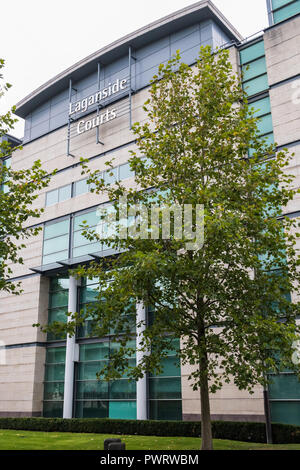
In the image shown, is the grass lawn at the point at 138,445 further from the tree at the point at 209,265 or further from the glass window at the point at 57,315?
the glass window at the point at 57,315

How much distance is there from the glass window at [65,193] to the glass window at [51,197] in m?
0.46

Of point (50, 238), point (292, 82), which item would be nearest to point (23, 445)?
point (50, 238)

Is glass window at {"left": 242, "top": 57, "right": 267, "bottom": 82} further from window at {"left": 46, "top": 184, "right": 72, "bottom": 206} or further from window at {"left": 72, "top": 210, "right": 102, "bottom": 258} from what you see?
window at {"left": 46, "top": 184, "right": 72, "bottom": 206}

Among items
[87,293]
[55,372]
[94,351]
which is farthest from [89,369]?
[87,293]

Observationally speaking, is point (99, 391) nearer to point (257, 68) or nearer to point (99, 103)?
point (99, 103)

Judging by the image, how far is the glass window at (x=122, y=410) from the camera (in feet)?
79.9

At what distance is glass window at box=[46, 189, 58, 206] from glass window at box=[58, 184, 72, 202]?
1.52ft

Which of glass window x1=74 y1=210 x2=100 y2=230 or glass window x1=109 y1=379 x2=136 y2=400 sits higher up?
glass window x1=74 y1=210 x2=100 y2=230

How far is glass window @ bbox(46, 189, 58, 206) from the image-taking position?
3253 centimetres

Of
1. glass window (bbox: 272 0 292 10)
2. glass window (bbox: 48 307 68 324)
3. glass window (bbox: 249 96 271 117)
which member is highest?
glass window (bbox: 272 0 292 10)

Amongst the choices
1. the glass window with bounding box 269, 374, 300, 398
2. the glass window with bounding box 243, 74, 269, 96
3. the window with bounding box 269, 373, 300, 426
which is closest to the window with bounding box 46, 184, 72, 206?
the glass window with bounding box 243, 74, 269, 96

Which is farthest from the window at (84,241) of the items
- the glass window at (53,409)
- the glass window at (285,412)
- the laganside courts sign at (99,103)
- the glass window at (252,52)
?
the glass window at (285,412)
